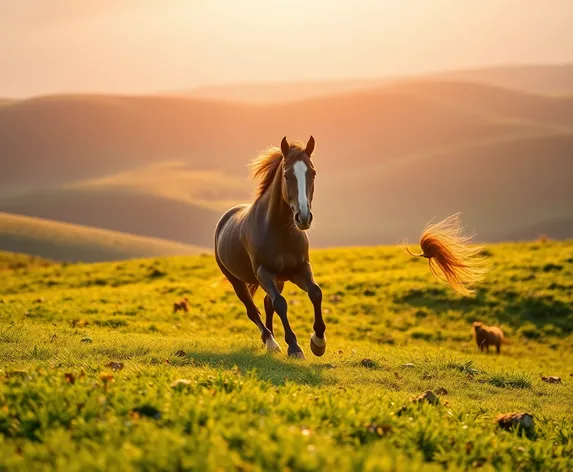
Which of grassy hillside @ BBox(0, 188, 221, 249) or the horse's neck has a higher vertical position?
the horse's neck

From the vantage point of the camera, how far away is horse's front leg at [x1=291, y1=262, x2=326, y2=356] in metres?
Result: 12.1

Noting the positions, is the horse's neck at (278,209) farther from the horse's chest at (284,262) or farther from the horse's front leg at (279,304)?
the horse's front leg at (279,304)

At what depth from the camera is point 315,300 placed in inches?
476

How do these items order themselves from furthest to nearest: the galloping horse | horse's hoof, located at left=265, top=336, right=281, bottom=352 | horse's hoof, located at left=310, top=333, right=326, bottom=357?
horse's hoof, located at left=265, top=336, right=281, bottom=352, horse's hoof, located at left=310, top=333, right=326, bottom=357, the galloping horse

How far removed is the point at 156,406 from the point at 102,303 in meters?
17.1

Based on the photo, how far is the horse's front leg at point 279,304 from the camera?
12133mm

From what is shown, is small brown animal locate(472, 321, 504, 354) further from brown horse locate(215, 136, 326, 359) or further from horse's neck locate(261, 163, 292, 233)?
horse's neck locate(261, 163, 292, 233)

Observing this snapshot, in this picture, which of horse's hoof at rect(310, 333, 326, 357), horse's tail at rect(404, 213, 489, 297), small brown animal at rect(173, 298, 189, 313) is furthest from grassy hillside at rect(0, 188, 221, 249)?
horse's hoof at rect(310, 333, 326, 357)

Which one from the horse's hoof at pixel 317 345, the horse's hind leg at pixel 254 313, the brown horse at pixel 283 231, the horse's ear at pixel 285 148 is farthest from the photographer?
the horse's hind leg at pixel 254 313

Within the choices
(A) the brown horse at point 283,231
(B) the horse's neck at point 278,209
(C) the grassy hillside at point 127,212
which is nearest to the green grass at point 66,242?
(C) the grassy hillside at point 127,212

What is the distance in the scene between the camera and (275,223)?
12406mm

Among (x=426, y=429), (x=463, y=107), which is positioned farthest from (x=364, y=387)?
(x=463, y=107)

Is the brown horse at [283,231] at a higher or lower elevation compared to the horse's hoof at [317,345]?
higher

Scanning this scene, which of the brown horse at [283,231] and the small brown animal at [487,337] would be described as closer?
the brown horse at [283,231]
